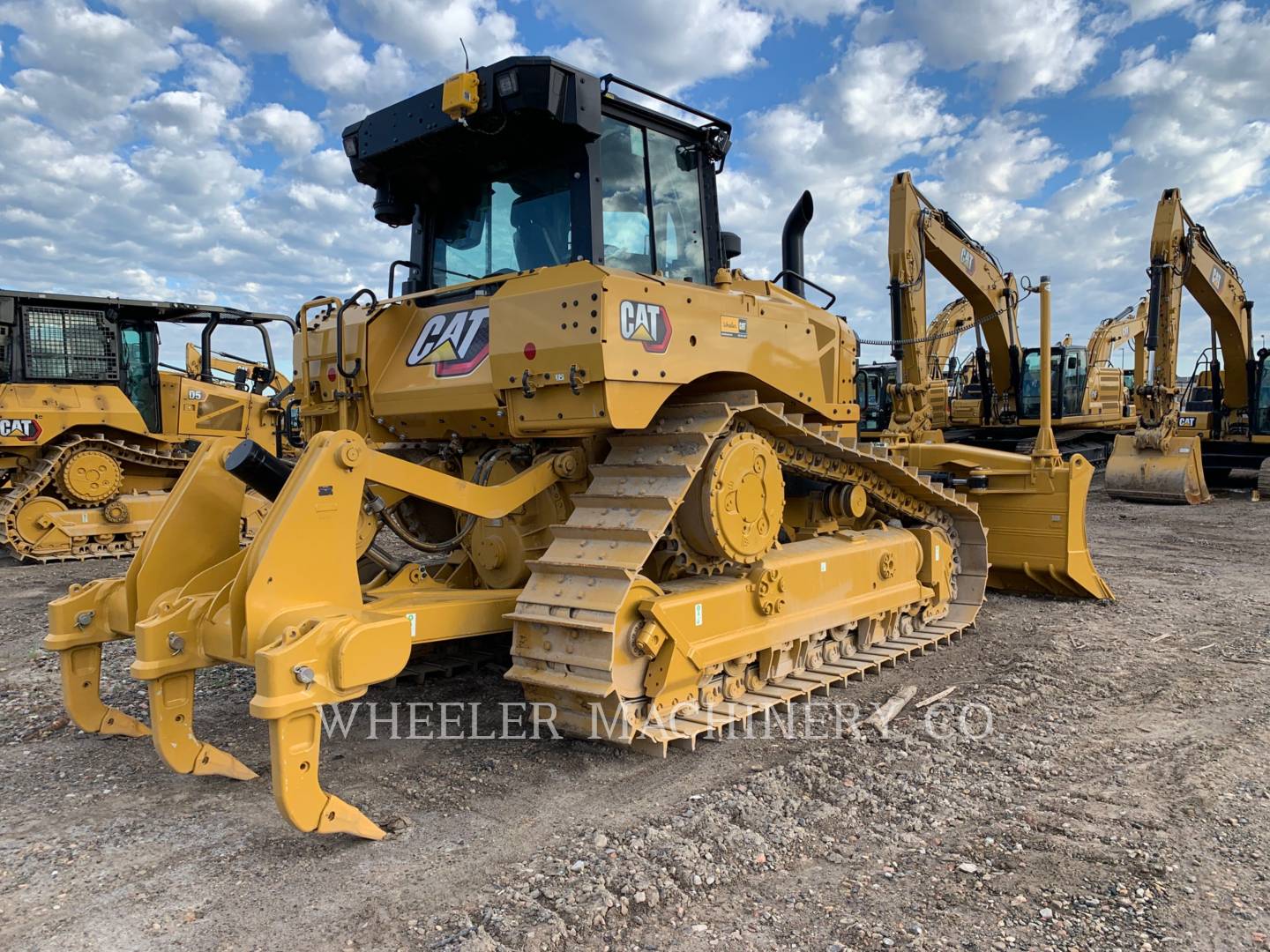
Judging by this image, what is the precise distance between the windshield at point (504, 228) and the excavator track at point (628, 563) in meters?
1.16

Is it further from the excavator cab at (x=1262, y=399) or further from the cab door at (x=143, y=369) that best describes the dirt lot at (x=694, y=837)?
the excavator cab at (x=1262, y=399)

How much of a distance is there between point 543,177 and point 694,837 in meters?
3.38

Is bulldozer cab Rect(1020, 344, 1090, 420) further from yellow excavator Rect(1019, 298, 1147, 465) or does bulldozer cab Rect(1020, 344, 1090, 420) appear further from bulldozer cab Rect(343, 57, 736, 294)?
bulldozer cab Rect(343, 57, 736, 294)

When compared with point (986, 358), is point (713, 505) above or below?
below

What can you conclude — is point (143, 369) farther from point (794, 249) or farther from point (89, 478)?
point (794, 249)

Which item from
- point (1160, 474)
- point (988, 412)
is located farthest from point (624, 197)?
point (988, 412)

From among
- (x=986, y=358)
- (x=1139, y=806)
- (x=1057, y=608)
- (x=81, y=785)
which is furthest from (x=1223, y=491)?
(x=81, y=785)

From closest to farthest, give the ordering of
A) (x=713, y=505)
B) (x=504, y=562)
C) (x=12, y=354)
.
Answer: (x=713, y=505) < (x=504, y=562) < (x=12, y=354)

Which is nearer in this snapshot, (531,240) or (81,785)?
(81,785)

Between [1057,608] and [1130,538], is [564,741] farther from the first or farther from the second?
[1130,538]

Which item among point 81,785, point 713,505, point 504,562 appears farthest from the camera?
point 504,562

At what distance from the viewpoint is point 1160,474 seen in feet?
52.3

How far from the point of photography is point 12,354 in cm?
1158

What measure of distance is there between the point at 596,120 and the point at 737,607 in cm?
255
